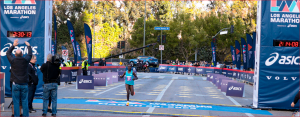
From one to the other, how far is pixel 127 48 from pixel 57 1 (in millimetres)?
19481

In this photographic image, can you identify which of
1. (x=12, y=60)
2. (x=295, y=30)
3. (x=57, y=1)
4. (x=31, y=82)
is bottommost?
(x=31, y=82)

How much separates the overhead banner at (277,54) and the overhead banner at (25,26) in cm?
900

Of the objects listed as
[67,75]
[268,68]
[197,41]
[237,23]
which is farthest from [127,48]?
[268,68]

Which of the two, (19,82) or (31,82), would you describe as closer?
(19,82)

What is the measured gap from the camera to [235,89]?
17.6 m

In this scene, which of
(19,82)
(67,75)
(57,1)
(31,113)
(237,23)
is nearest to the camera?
(19,82)

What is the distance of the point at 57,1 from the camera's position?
2894 inches

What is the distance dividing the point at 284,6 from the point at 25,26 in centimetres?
1076

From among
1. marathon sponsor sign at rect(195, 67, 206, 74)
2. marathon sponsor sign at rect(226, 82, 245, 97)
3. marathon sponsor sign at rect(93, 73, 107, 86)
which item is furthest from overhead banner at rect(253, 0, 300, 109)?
marathon sponsor sign at rect(195, 67, 206, 74)

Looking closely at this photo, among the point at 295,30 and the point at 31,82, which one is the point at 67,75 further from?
the point at 295,30

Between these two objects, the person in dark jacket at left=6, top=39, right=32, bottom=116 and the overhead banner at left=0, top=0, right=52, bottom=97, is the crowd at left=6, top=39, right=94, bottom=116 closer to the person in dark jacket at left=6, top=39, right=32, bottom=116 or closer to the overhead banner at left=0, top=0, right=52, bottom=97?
the person in dark jacket at left=6, top=39, right=32, bottom=116

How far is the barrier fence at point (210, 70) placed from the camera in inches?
1112

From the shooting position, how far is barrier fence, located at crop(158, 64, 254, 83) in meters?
28.2

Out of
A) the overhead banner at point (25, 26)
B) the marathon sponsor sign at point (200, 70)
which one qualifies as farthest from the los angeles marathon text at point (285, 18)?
the marathon sponsor sign at point (200, 70)
